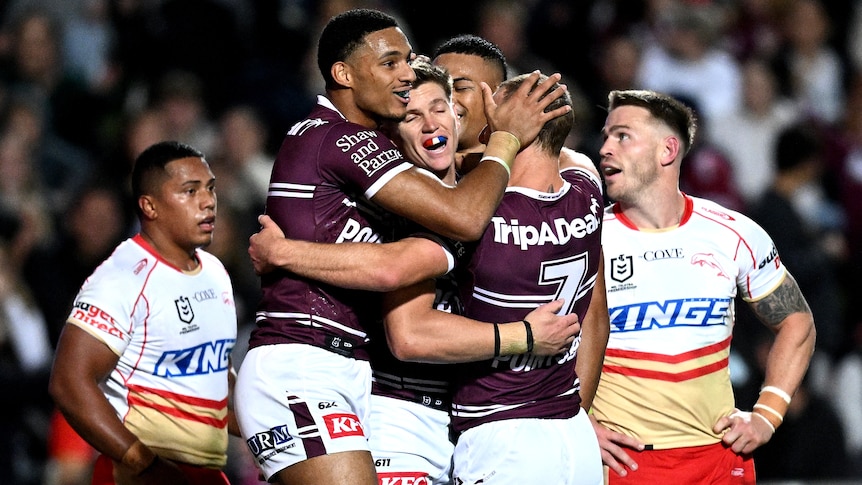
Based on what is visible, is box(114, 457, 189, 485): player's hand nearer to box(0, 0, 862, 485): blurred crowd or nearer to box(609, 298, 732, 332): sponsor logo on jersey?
box(609, 298, 732, 332): sponsor logo on jersey

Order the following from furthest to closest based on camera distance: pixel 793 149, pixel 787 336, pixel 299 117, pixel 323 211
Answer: pixel 299 117 → pixel 793 149 → pixel 787 336 → pixel 323 211

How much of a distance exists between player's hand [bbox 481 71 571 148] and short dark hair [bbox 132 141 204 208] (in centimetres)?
207

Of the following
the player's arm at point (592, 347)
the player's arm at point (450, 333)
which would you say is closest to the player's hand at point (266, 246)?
the player's arm at point (450, 333)

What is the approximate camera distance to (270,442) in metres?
5.68

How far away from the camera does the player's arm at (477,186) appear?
5.55m

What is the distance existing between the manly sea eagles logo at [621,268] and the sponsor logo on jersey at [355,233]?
1.36 meters

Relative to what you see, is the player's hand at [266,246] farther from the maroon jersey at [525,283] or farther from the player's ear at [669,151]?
the player's ear at [669,151]

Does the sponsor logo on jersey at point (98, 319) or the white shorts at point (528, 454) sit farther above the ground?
the sponsor logo on jersey at point (98, 319)

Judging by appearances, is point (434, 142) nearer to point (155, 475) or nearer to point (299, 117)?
point (155, 475)

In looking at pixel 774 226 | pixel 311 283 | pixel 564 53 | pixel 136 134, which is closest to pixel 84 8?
pixel 136 134

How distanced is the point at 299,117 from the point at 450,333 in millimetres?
7884

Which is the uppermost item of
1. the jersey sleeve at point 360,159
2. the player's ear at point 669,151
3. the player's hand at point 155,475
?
the player's ear at point 669,151

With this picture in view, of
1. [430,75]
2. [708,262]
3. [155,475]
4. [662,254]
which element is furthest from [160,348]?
[708,262]

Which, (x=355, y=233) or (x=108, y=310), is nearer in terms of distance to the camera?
(x=355, y=233)
